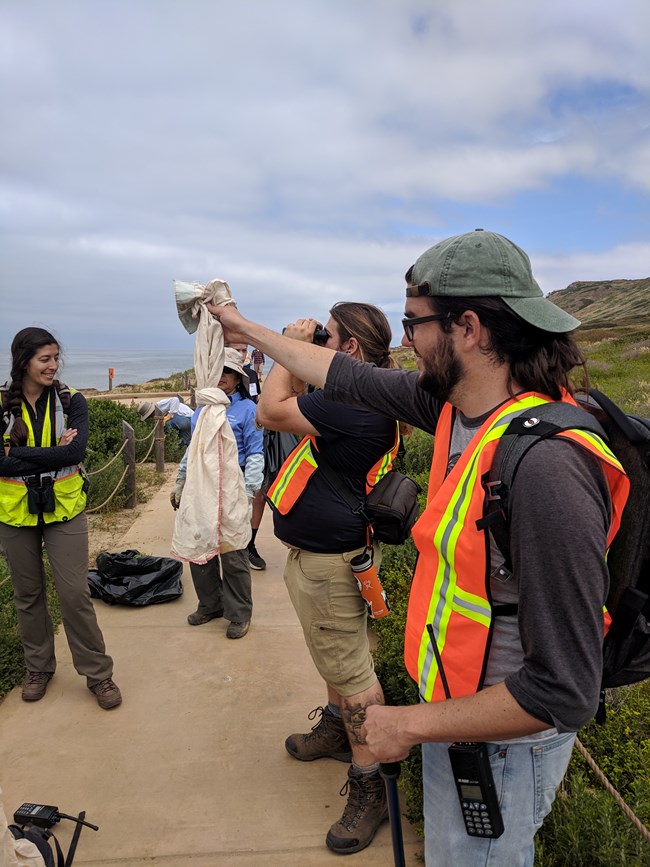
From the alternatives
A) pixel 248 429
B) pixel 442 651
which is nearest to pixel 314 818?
pixel 442 651

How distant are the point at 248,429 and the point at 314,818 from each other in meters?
2.86

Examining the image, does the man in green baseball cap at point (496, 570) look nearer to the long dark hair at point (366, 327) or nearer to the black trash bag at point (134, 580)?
the long dark hair at point (366, 327)

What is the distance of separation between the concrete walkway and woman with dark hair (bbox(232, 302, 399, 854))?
0.28 m

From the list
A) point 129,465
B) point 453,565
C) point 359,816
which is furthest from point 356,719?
point 129,465

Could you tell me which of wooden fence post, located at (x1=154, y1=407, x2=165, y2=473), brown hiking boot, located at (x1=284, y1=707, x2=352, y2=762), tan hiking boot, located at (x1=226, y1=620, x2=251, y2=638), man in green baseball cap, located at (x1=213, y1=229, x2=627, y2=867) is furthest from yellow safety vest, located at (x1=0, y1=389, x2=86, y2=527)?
wooden fence post, located at (x1=154, y1=407, x2=165, y2=473)

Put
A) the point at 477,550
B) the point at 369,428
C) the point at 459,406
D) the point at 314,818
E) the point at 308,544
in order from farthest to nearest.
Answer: the point at 314,818
the point at 308,544
the point at 369,428
the point at 459,406
the point at 477,550

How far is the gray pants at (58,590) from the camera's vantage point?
359cm

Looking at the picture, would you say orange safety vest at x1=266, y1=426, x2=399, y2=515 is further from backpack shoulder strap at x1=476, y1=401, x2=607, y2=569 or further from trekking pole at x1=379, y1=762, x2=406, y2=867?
backpack shoulder strap at x1=476, y1=401, x2=607, y2=569

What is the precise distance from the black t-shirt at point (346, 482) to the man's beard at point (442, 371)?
963mm

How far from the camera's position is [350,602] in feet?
8.80

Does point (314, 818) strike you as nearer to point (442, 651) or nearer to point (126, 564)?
point (442, 651)

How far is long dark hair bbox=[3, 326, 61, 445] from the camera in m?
3.53

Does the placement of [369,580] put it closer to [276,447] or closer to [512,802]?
[512,802]

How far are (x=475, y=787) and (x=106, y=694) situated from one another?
2.99m
